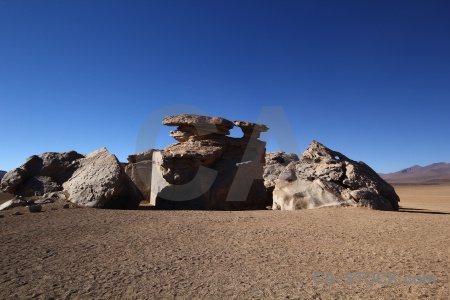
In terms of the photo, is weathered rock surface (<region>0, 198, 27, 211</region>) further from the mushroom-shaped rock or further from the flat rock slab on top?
the mushroom-shaped rock

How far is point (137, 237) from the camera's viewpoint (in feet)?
20.3

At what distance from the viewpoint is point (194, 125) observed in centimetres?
1706

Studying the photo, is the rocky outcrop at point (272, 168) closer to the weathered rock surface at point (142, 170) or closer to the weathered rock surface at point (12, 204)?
the weathered rock surface at point (142, 170)

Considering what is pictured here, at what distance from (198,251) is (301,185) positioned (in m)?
7.49

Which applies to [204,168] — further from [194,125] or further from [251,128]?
[251,128]

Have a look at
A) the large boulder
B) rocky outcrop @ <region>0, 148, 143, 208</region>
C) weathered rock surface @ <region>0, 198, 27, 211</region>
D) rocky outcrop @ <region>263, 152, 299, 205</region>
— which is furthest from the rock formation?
weathered rock surface @ <region>0, 198, 27, 211</region>

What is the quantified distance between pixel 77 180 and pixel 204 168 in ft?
19.2

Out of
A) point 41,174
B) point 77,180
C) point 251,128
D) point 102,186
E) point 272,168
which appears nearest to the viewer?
point 102,186

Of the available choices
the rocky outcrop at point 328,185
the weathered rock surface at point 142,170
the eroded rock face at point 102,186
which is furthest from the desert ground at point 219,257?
the weathered rock surface at point 142,170

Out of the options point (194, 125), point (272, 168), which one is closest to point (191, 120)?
point (194, 125)

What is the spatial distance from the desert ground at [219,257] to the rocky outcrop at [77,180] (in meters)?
2.45

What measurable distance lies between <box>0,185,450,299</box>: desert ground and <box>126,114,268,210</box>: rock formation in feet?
19.4

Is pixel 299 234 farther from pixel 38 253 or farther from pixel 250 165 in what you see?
pixel 250 165

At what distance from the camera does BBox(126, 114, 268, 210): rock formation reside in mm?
14008
